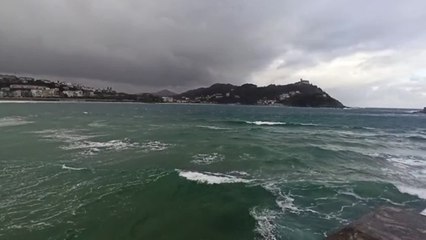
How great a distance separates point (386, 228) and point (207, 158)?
16280 mm

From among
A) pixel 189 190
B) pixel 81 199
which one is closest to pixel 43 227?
pixel 81 199

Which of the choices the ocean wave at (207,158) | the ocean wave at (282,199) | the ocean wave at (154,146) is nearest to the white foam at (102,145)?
the ocean wave at (154,146)

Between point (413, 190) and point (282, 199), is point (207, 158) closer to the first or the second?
point (282, 199)

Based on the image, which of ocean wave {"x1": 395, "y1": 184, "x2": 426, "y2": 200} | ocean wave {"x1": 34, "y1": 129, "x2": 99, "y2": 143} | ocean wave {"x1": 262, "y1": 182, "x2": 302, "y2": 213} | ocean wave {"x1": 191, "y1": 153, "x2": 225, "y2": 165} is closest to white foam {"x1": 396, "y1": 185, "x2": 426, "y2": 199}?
ocean wave {"x1": 395, "y1": 184, "x2": 426, "y2": 200}

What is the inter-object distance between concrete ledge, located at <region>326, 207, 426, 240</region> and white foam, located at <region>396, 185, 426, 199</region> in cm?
829

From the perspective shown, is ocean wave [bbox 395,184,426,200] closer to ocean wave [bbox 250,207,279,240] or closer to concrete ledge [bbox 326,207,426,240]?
concrete ledge [bbox 326,207,426,240]

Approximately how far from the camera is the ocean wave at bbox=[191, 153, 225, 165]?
867 inches

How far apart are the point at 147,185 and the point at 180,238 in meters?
6.40

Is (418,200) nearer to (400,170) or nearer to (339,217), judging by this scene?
(339,217)

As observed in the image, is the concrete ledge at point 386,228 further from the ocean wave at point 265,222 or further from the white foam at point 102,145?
the white foam at point 102,145

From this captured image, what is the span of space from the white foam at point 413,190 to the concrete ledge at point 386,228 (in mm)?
8287

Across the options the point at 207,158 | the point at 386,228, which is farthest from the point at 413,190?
the point at 207,158

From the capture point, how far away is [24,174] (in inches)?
714

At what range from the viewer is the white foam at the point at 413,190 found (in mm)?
15855
